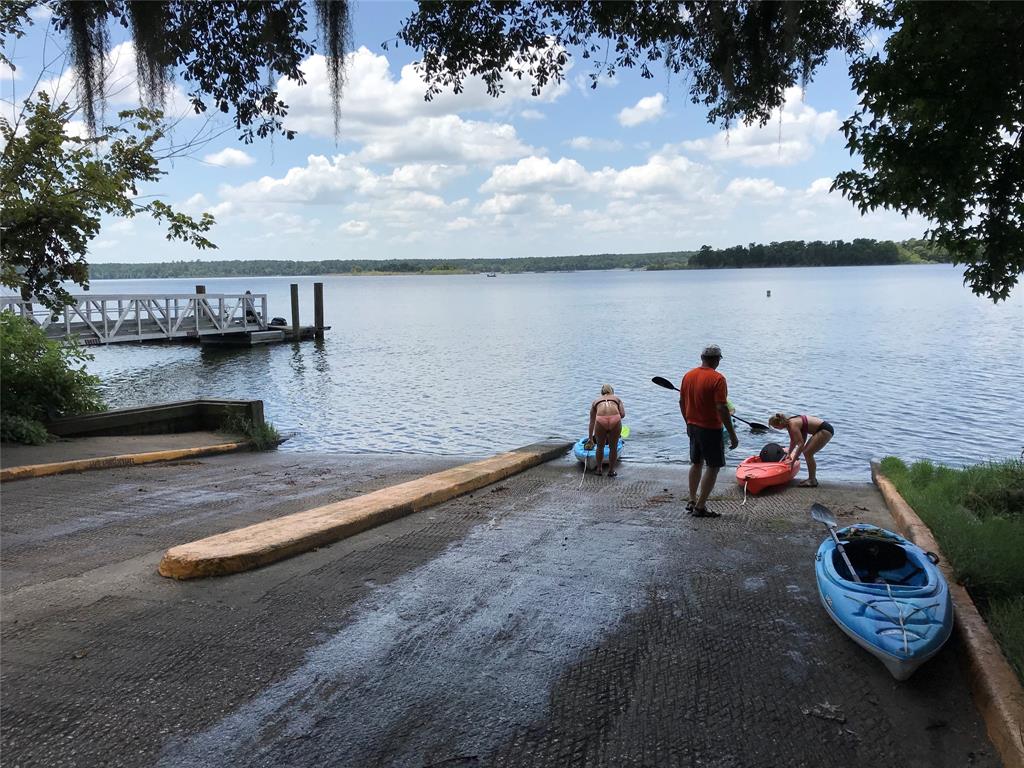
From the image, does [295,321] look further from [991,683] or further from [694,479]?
[991,683]

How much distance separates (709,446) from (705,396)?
554 mm

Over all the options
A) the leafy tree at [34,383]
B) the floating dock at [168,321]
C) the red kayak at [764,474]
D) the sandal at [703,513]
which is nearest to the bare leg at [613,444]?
the red kayak at [764,474]

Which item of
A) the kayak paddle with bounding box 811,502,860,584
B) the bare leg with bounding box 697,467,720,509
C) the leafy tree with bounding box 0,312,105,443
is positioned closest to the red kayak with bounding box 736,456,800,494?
the bare leg with bounding box 697,467,720,509

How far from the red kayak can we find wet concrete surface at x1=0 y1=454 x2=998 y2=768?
369 cm

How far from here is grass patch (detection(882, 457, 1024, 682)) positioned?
470 centimetres

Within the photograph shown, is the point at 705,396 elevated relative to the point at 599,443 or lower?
elevated

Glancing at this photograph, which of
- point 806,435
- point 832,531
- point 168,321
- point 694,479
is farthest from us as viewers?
point 168,321

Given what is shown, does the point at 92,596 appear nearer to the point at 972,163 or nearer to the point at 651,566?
the point at 651,566

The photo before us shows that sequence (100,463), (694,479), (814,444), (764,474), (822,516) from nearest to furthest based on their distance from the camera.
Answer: (822,516) < (694,479) < (100,463) < (764,474) < (814,444)

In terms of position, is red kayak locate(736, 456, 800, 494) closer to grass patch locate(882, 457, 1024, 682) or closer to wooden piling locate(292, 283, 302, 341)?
grass patch locate(882, 457, 1024, 682)

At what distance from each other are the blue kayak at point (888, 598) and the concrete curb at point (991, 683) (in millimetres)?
158

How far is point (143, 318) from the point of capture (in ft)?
125

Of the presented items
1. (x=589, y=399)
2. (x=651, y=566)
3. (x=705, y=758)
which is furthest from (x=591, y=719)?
(x=589, y=399)

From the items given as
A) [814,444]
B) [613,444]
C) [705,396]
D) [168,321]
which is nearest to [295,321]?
[168,321]
